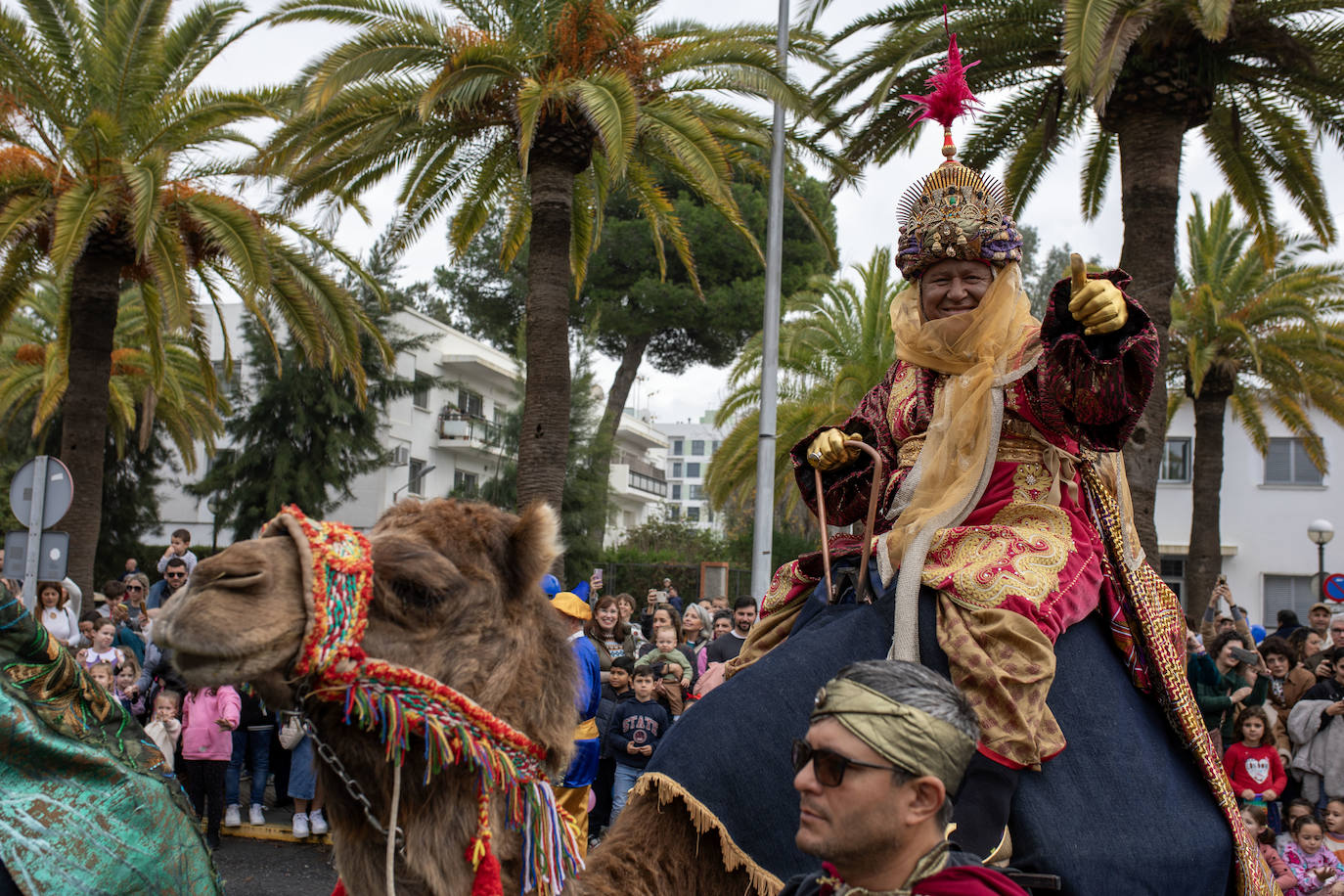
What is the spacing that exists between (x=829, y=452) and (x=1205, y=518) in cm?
1987

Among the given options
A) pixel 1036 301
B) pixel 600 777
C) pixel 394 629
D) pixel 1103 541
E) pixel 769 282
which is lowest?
pixel 600 777

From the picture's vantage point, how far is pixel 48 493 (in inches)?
384

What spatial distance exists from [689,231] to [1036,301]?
2411 centimetres

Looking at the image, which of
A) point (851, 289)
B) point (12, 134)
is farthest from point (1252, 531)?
point (12, 134)

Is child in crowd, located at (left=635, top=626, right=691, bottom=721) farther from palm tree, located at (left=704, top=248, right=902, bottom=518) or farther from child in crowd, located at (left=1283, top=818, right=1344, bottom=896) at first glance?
palm tree, located at (left=704, top=248, right=902, bottom=518)

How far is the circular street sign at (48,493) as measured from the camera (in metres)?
9.73

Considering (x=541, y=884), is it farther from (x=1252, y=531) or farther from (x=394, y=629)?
(x=1252, y=531)

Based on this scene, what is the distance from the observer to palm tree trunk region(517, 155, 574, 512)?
45.1ft

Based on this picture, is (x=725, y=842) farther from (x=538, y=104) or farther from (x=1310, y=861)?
(x=538, y=104)

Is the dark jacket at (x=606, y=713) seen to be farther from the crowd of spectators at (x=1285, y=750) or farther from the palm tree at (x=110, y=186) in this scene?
the palm tree at (x=110, y=186)

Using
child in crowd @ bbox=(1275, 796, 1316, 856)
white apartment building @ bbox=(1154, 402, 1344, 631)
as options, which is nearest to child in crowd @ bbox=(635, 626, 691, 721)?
child in crowd @ bbox=(1275, 796, 1316, 856)

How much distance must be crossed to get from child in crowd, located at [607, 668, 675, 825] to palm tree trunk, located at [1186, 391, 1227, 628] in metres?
15.1

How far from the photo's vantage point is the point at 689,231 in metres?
33.3

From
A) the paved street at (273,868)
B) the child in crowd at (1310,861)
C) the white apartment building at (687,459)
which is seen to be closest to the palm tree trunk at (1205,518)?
the child in crowd at (1310,861)
